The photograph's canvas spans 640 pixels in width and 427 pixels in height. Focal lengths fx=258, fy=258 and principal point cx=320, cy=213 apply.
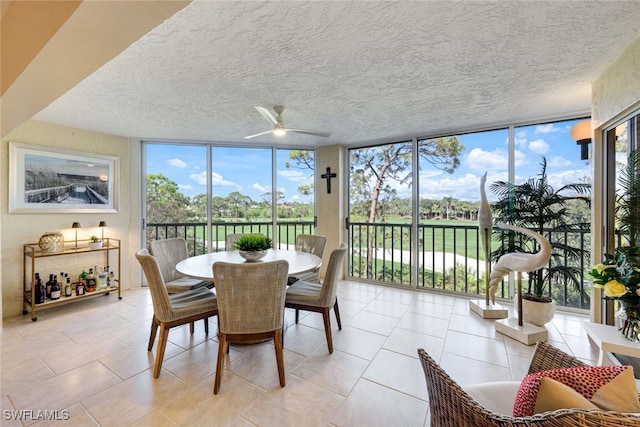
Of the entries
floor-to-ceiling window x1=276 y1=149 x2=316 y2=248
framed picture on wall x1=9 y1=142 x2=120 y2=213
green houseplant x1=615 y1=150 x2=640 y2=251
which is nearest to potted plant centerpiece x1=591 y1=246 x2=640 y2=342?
green houseplant x1=615 y1=150 x2=640 y2=251

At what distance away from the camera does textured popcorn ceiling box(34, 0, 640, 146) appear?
1403 millimetres

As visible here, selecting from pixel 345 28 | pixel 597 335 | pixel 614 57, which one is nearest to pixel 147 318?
pixel 345 28

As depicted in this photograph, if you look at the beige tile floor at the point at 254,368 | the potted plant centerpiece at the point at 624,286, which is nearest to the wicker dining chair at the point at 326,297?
the beige tile floor at the point at 254,368

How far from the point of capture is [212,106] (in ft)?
8.70

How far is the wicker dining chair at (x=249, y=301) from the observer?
63.9 inches

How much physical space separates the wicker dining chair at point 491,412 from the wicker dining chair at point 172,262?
218 cm

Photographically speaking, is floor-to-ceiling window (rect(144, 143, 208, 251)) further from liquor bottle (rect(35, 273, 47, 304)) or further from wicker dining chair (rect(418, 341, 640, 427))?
wicker dining chair (rect(418, 341, 640, 427))

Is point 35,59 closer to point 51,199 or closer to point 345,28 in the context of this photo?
point 345,28

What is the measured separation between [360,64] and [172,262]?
2640 mm

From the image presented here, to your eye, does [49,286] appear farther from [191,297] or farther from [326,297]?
[326,297]

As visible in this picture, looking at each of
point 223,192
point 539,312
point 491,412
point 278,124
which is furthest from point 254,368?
point 223,192

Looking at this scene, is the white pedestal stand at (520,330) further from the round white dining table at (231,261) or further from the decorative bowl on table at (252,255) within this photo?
the decorative bowl on table at (252,255)

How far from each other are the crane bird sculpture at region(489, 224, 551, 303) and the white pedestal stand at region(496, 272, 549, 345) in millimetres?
103

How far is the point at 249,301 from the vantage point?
5.50ft
